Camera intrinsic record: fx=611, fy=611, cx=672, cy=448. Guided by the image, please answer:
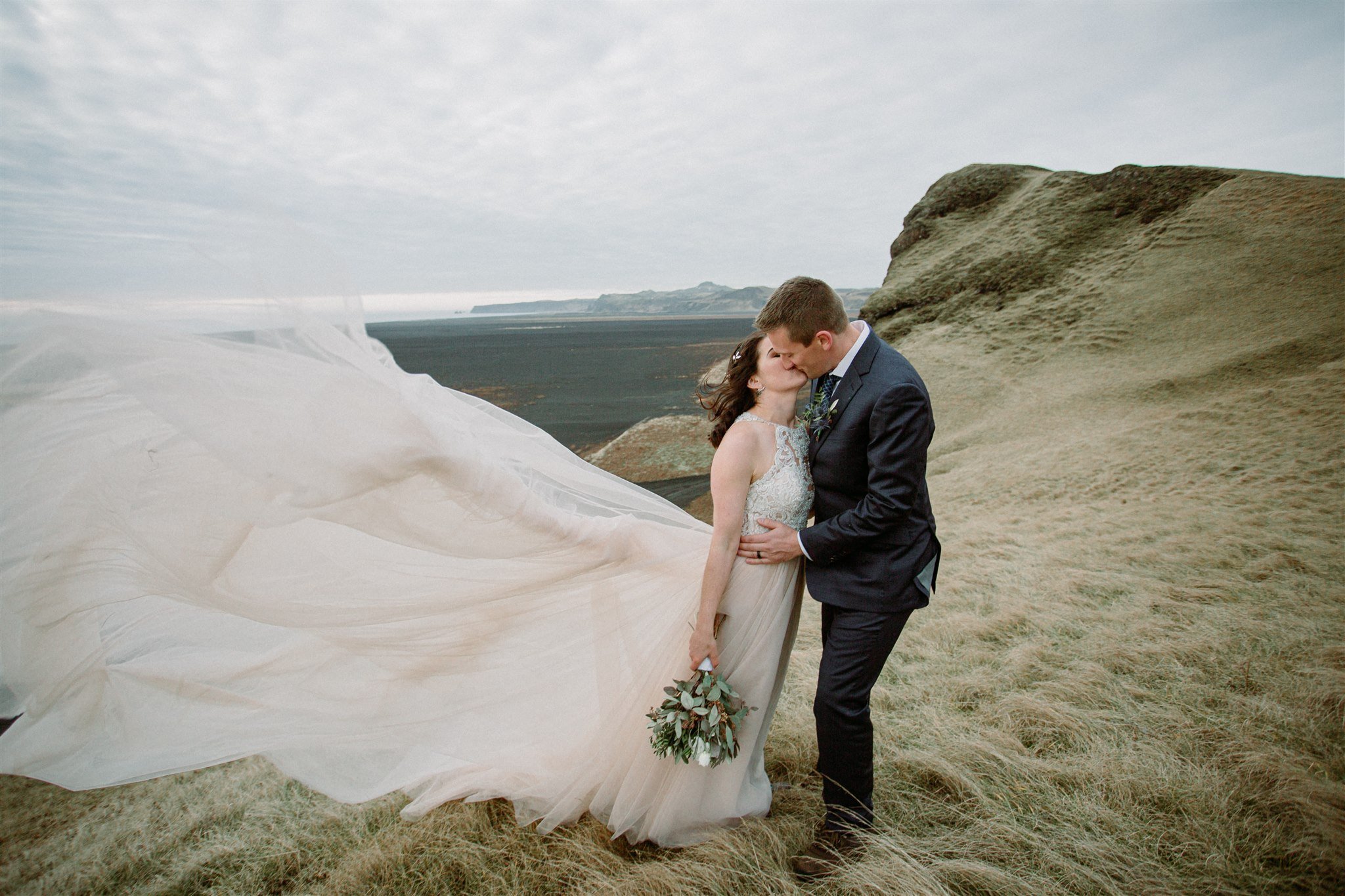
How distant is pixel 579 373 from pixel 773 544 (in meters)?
62.3

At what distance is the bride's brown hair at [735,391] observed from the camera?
93.8 inches

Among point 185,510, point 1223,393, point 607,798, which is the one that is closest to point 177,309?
point 185,510

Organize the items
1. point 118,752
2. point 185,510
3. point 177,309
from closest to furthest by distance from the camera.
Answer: point 185,510
point 177,309
point 118,752

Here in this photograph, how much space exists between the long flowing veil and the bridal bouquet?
0.63 feet

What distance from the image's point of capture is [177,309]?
7.38ft

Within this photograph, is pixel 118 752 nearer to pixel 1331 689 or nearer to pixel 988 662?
pixel 988 662

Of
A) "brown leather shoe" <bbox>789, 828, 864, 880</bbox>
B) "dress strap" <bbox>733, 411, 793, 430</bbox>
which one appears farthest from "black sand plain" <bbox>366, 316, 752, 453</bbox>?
"brown leather shoe" <bbox>789, 828, 864, 880</bbox>

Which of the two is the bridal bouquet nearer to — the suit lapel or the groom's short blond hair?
the suit lapel

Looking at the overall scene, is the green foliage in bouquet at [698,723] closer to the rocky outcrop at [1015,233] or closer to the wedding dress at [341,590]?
the wedding dress at [341,590]

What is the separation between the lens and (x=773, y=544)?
7.32ft

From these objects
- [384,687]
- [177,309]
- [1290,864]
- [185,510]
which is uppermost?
[177,309]

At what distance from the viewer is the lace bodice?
89.0 inches

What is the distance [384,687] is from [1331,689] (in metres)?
4.38

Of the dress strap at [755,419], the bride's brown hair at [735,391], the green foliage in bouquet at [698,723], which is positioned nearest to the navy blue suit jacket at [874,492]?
the dress strap at [755,419]
